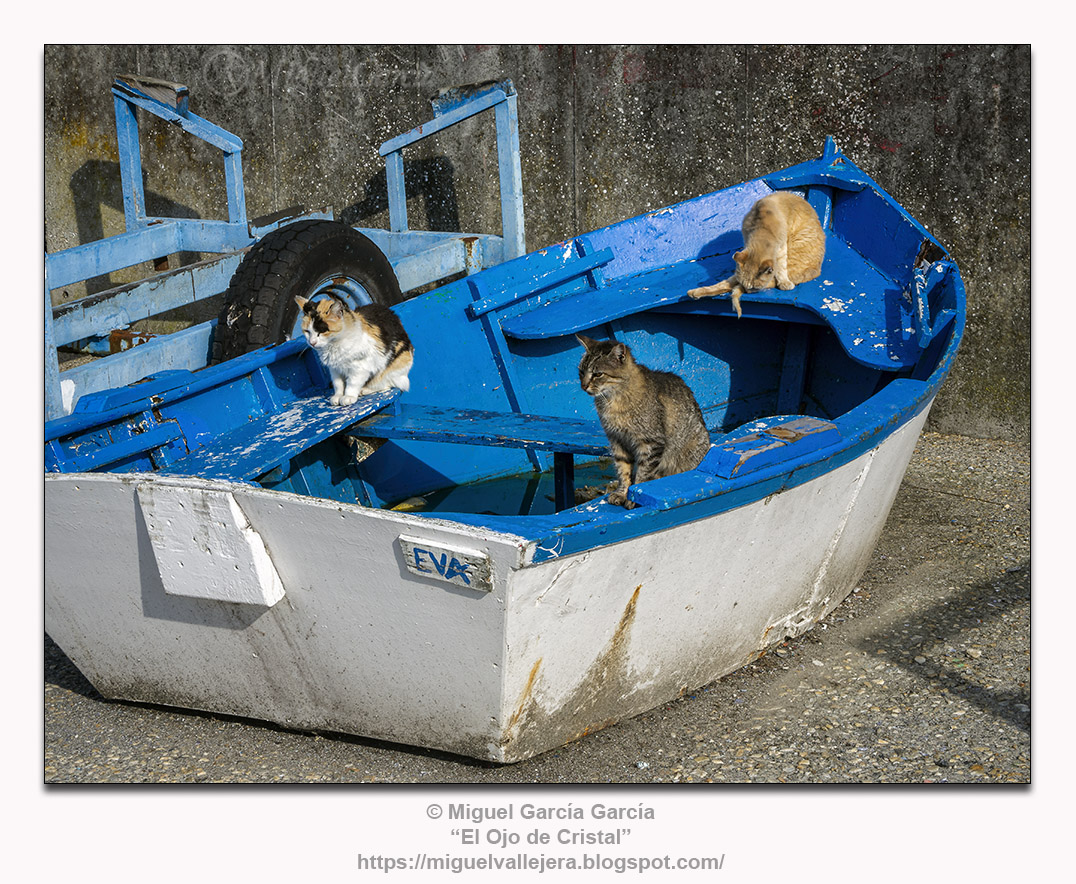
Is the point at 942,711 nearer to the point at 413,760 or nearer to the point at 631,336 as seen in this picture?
the point at 413,760

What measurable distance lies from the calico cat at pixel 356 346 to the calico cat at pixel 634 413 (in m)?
0.84

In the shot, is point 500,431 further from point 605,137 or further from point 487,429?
point 605,137

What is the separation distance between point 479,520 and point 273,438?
3.60 feet

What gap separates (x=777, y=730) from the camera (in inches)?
123

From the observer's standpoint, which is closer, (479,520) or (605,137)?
(479,520)

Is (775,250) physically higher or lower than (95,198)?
lower

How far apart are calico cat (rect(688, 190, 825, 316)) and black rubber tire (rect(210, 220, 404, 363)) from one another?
55.8 inches

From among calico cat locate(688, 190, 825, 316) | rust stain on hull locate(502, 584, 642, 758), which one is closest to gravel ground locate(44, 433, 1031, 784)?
rust stain on hull locate(502, 584, 642, 758)

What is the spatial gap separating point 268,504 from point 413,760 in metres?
0.80

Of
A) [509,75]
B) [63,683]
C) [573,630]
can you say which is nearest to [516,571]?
[573,630]

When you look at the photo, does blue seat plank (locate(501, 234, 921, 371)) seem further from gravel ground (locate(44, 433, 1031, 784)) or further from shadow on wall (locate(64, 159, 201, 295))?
shadow on wall (locate(64, 159, 201, 295))

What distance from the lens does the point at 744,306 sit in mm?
4402

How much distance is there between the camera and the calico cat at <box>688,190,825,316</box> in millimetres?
4254

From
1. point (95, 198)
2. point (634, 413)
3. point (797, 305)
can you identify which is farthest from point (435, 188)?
point (634, 413)
